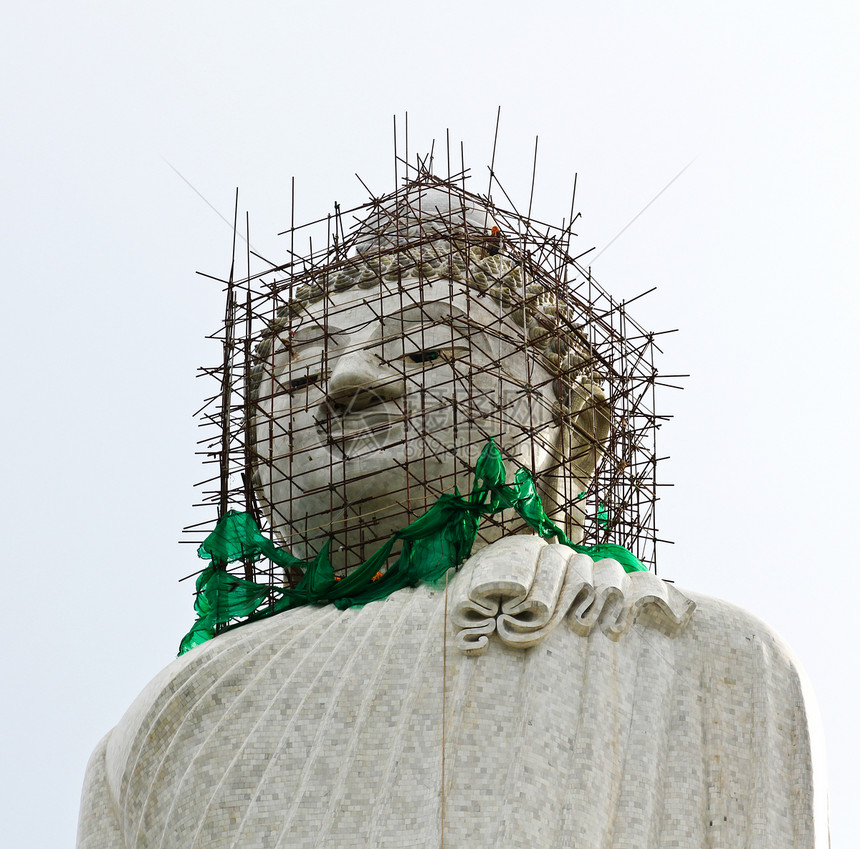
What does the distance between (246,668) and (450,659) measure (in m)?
1.14

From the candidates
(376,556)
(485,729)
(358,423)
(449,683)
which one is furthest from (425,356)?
(485,729)

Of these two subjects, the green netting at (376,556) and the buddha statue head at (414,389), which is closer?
the green netting at (376,556)

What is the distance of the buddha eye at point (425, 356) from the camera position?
41.3 ft

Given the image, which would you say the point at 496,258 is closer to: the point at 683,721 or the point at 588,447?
the point at 588,447

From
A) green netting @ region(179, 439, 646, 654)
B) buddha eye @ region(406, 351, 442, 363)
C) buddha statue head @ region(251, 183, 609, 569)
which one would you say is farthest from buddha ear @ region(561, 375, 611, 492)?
buddha eye @ region(406, 351, 442, 363)

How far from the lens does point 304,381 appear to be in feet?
42.0

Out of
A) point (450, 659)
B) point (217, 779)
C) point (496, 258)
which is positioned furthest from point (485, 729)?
point (496, 258)

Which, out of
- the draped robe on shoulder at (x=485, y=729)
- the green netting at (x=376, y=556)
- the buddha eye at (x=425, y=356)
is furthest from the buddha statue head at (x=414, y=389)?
the draped robe on shoulder at (x=485, y=729)

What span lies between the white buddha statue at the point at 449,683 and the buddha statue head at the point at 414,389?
20mm

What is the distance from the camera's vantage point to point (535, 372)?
12891 millimetres

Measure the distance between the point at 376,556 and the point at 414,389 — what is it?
115 centimetres

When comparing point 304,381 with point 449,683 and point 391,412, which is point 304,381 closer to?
point 391,412

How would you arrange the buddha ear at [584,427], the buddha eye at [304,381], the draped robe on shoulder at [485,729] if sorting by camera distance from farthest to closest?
the buddha ear at [584,427], the buddha eye at [304,381], the draped robe on shoulder at [485,729]

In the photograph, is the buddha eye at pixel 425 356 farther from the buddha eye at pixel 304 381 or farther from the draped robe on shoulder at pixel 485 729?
the draped robe on shoulder at pixel 485 729
